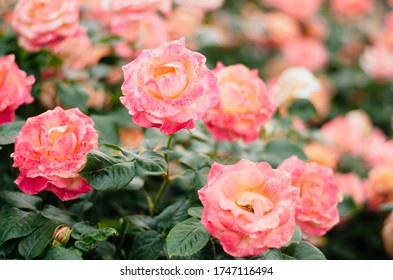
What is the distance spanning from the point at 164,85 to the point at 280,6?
1603 mm

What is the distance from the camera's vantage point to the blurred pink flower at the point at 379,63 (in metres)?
2.05

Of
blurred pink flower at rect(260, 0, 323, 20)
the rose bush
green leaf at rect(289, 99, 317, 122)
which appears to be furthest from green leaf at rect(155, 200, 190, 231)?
blurred pink flower at rect(260, 0, 323, 20)

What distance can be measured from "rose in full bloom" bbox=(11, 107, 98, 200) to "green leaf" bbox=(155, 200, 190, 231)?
155 millimetres

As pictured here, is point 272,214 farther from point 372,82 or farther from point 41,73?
point 372,82

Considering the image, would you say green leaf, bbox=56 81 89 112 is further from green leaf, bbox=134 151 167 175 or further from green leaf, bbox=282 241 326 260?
green leaf, bbox=282 241 326 260

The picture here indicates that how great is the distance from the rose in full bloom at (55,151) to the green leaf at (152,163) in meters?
0.08

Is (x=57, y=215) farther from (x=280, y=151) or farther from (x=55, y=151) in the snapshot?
(x=280, y=151)

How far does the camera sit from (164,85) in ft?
2.79

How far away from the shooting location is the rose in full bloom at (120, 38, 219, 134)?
33.6 inches

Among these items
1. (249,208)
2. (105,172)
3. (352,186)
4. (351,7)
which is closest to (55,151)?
(105,172)

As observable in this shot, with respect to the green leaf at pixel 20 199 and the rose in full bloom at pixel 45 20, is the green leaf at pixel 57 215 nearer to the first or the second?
the green leaf at pixel 20 199

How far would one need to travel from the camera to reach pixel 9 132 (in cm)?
97
